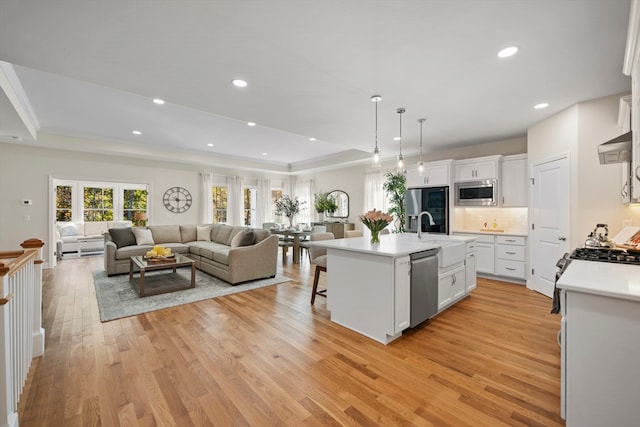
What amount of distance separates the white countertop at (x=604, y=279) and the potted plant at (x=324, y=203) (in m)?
6.72

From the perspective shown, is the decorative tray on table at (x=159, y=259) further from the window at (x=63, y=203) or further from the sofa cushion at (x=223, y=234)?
the window at (x=63, y=203)

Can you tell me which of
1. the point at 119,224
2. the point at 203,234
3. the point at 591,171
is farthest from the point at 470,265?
the point at 119,224

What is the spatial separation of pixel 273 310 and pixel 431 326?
1.86 metres

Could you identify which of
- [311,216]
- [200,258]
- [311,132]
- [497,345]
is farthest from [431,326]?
[311,216]

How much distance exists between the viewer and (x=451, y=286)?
3381 millimetres

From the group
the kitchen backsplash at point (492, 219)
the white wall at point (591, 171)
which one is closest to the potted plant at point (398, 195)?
the kitchen backsplash at point (492, 219)

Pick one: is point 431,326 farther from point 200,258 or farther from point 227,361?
point 200,258

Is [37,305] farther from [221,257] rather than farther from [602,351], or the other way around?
[602,351]

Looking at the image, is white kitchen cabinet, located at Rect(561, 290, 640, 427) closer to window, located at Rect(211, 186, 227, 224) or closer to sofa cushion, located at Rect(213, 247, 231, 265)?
sofa cushion, located at Rect(213, 247, 231, 265)

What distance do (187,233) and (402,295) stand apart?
564 centimetres

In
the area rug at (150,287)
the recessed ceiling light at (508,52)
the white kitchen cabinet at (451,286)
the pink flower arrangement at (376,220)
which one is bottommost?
the area rug at (150,287)

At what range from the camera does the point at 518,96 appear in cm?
320

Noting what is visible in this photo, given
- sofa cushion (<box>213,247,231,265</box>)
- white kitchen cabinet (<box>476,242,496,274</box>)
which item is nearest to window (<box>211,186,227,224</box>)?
sofa cushion (<box>213,247,231,265</box>)

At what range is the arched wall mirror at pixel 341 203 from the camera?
326 inches
